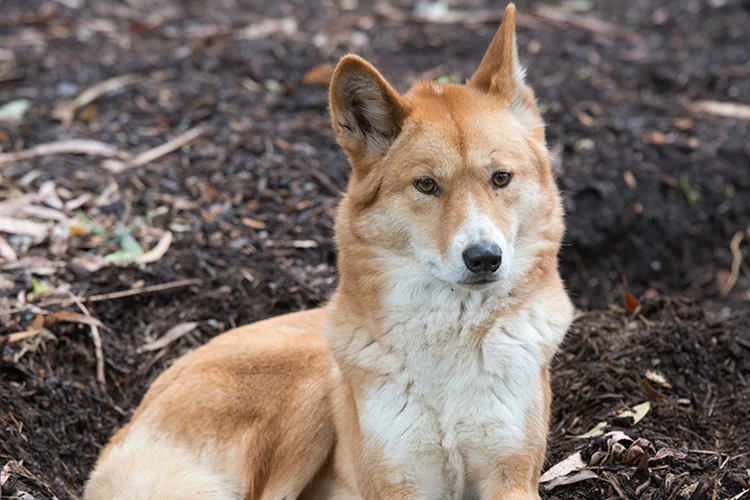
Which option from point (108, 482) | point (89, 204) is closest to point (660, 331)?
point (108, 482)

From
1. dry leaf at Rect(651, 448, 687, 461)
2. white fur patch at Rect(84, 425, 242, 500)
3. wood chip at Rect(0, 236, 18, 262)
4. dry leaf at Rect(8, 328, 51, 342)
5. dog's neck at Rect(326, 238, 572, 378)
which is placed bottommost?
dry leaf at Rect(8, 328, 51, 342)

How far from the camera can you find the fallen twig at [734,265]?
25.4 ft

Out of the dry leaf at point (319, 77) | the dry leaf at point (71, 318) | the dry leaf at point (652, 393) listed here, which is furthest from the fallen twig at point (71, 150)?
the dry leaf at point (652, 393)

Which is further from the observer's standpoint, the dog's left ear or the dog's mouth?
the dog's left ear

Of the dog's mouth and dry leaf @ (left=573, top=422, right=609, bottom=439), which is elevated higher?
the dog's mouth

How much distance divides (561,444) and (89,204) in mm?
4163

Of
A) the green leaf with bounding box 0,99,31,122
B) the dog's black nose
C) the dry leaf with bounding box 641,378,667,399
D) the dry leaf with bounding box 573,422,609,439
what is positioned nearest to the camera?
the dog's black nose

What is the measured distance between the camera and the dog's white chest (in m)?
4.02

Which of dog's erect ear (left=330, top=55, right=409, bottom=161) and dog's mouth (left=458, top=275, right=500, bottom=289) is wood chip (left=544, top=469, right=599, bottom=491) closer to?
dog's mouth (left=458, top=275, right=500, bottom=289)

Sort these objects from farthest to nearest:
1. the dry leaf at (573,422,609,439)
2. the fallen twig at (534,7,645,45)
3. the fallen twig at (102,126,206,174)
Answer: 1. the fallen twig at (534,7,645,45)
2. the fallen twig at (102,126,206,174)
3. the dry leaf at (573,422,609,439)

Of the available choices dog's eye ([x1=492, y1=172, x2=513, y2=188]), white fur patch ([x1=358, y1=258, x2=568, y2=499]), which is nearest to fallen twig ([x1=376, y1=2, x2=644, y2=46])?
dog's eye ([x1=492, y1=172, x2=513, y2=188])

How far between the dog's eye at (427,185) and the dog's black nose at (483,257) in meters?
→ 0.43

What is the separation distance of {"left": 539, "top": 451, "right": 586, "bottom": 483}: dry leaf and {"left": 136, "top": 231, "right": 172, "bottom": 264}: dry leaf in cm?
328

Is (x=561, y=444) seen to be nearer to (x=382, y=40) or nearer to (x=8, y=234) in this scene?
(x=8, y=234)
